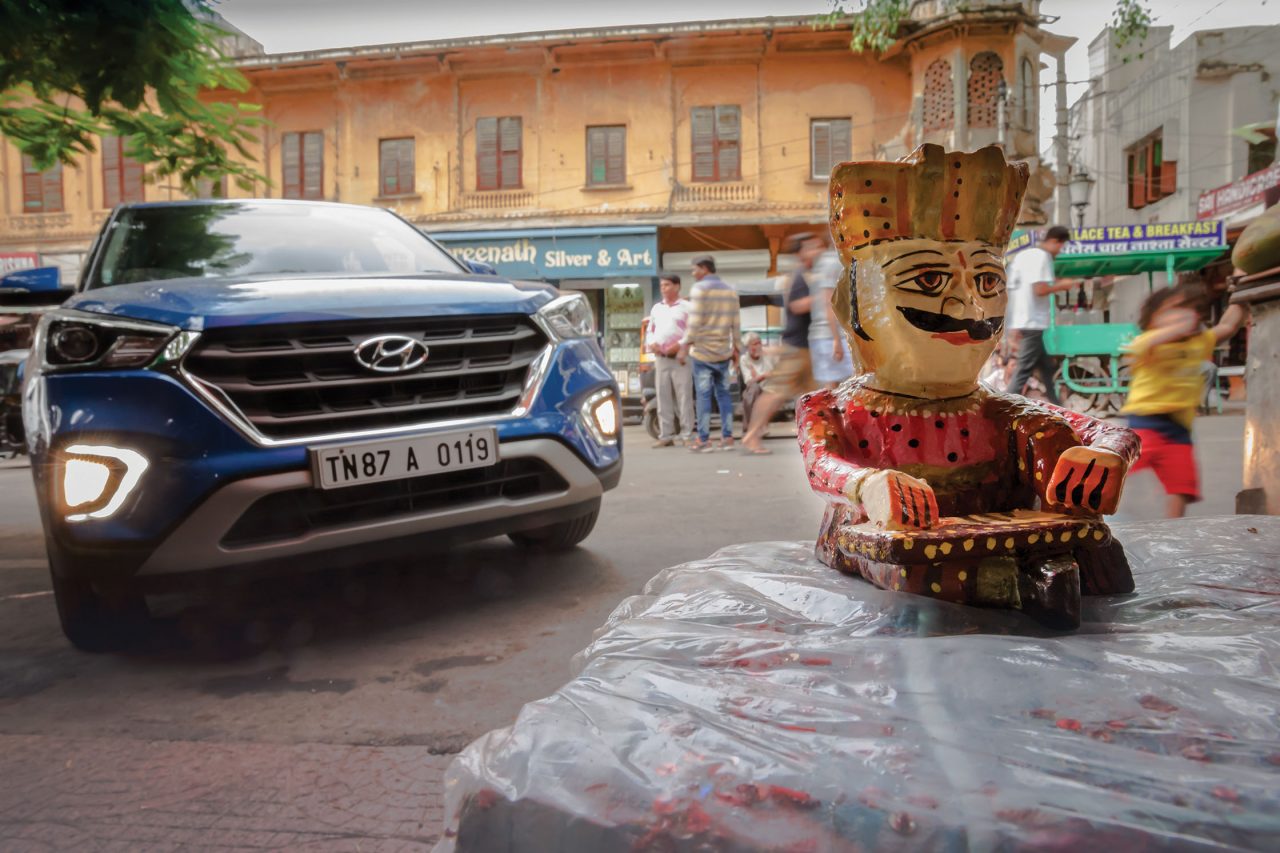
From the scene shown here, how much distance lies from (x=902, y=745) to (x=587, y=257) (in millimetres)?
18534

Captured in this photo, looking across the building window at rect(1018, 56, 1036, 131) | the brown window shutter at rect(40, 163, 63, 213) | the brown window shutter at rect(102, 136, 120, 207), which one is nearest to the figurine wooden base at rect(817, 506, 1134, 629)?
the building window at rect(1018, 56, 1036, 131)

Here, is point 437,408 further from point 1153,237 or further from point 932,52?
point 932,52

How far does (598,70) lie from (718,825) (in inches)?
828

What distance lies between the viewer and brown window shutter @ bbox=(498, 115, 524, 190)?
20297 mm

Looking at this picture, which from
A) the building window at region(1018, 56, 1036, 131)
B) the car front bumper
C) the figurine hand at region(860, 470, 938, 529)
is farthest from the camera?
the building window at region(1018, 56, 1036, 131)

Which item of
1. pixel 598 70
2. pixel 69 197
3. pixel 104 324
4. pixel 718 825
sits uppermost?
pixel 598 70

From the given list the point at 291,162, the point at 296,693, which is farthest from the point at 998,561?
the point at 291,162

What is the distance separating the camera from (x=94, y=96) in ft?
14.4

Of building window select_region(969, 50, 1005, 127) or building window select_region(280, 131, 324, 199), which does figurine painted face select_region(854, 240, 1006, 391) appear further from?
building window select_region(280, 131, 324, 199)

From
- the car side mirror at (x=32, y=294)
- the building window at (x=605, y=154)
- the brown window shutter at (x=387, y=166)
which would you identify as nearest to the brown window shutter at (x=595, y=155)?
the building window at (x=605, y=154)

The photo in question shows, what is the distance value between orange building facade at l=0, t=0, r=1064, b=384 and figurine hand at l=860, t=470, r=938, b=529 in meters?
17.7

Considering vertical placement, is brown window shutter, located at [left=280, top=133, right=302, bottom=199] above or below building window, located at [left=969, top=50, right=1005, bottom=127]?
below

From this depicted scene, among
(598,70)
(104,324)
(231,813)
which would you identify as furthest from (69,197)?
(231,813)

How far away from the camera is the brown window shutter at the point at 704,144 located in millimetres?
19891
